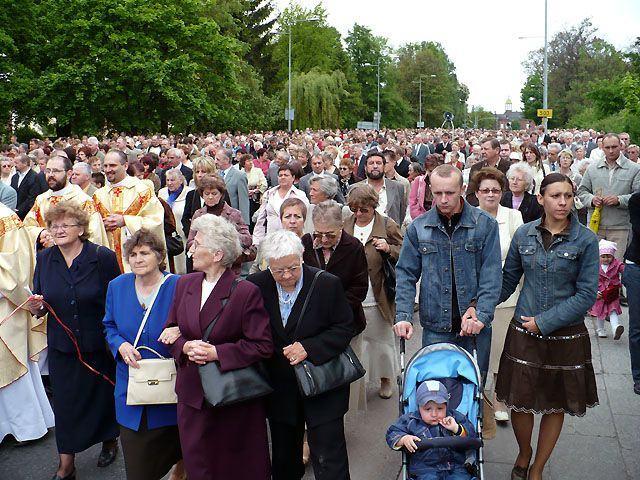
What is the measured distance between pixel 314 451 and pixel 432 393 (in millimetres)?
805

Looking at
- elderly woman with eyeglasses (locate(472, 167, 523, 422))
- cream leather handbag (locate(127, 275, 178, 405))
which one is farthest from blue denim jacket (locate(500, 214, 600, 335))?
cream leather handbag (locate(127, 275, 178, 405))

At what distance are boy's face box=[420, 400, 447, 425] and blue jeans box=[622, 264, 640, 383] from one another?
100 inches

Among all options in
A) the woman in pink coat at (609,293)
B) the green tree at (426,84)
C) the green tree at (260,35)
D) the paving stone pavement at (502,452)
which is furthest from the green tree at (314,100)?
the paving stone pavement at (502,452)

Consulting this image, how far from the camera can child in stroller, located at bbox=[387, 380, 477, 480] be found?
4.01 meters

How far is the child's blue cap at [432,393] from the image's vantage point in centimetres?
411

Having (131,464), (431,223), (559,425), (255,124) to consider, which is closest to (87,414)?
(131,464)

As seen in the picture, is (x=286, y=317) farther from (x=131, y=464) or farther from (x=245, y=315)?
(x=131, y=464)

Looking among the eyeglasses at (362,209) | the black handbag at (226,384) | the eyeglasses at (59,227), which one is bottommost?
the black handbag at (226,384)

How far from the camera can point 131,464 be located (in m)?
4.42

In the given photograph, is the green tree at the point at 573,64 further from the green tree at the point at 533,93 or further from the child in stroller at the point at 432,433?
the child in stroller at the point at 432,433

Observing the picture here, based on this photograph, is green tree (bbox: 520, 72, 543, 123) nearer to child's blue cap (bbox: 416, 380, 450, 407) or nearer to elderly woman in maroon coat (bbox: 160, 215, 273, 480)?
child's blue cap (bbox: 416, 380, 450, 407)

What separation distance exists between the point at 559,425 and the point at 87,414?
327 centimetres

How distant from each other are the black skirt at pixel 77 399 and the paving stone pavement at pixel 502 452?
367 millimetres

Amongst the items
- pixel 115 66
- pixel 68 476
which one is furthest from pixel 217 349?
pixel 115 66
